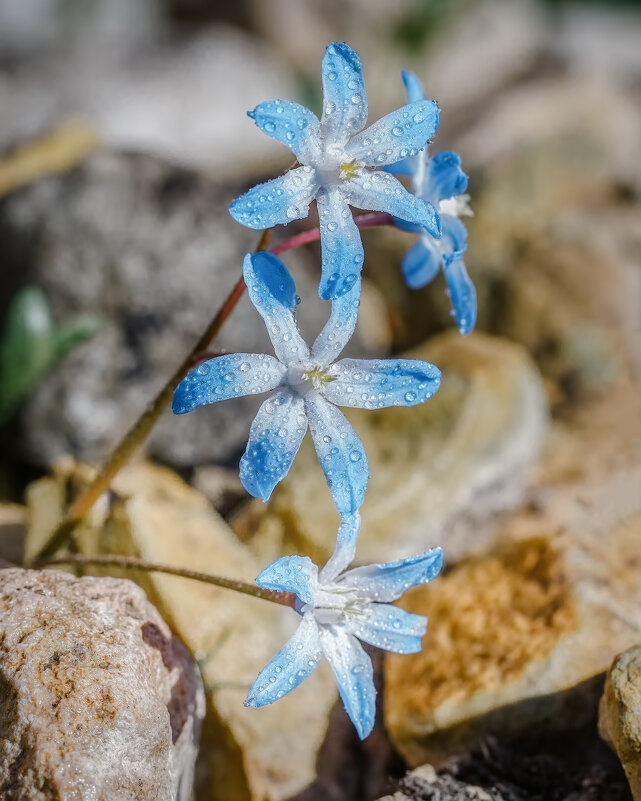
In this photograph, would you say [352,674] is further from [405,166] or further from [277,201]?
[405,166]

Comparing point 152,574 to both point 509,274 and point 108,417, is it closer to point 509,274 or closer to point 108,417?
point 108,417

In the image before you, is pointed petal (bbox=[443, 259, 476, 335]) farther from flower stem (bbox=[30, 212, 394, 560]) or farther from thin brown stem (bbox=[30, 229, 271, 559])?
thin brown stem (bbox=[30, 229, 271, 559])

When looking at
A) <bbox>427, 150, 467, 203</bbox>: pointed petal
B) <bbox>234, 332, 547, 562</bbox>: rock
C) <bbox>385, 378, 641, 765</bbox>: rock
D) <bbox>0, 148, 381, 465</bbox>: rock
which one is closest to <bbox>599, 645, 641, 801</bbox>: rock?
<bbox>385, 378, 641, 765</bbox>: rock

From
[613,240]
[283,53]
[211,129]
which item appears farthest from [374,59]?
[613,240]

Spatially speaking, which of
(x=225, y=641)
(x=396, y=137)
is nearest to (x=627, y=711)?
(x=225, y=641)

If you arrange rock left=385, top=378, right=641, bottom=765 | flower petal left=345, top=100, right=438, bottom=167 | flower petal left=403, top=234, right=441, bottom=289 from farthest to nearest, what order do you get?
rock left=385, top=378, right=641, bottom=765, flower petal left=403, top=234, right=441, bottom=289, flower petal left=345, top=100, right=438, bottom=167

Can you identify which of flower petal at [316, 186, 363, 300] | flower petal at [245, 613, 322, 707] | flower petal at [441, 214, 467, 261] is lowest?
flower petal at [245, 613, 322, 707]
